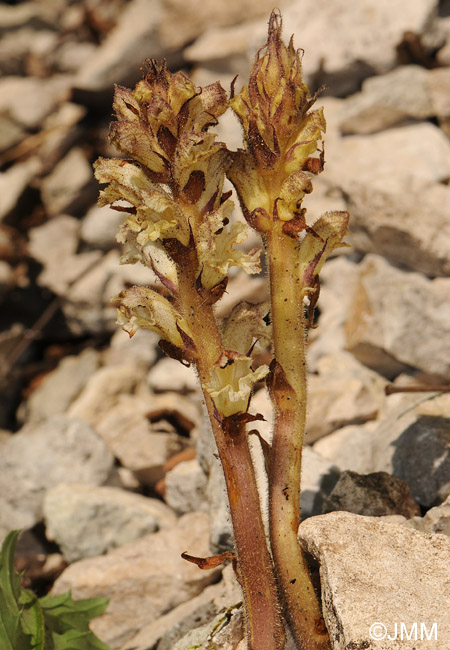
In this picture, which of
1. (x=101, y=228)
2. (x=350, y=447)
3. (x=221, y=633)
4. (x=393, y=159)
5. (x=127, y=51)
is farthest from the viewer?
(x=127, y=51)

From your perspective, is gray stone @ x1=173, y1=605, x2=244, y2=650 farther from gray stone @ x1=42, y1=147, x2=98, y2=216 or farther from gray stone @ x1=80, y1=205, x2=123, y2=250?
gray stone @ x1=42, y1=147, x2=98, y2=216

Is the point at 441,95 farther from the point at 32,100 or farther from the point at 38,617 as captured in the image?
the point at 32,100

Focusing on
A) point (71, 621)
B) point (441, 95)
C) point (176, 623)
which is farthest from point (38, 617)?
point (441, 95)

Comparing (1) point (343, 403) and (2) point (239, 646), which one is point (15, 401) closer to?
(1) point (343, 403)

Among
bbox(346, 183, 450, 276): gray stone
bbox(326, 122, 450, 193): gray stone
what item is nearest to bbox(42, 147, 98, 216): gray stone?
bbox(326, 122, 450, 193): gray stone

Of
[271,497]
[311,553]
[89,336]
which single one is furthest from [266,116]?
[89,336]

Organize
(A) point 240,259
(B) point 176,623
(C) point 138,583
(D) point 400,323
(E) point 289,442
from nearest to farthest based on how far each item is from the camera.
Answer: (A) point 240,259
(E) point 289,442
(B) point 176,623
(C) point 138,583
(D) point 400,323
